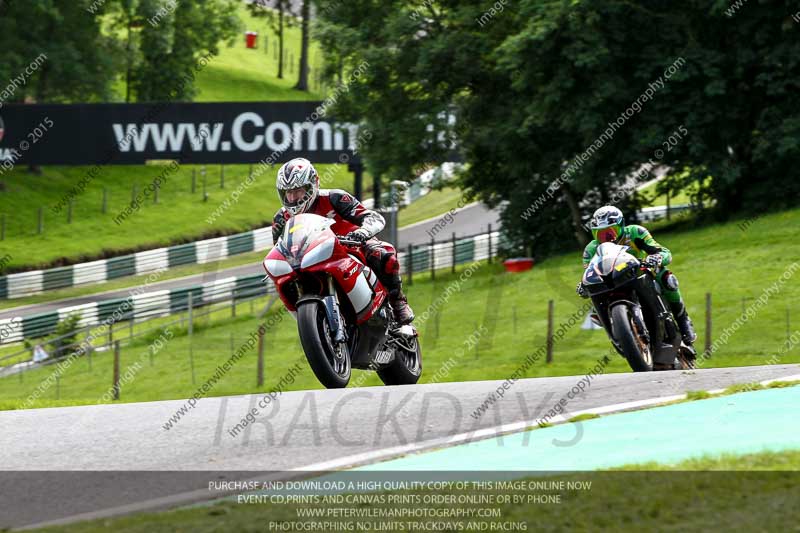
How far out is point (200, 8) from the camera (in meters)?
61.5

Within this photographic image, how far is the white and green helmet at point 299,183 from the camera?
10.1 m

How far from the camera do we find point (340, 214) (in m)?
10.4

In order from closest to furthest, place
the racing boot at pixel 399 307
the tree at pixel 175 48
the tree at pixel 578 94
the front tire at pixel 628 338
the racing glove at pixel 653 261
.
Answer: the racing boot at pixel 399 307 < the front tire at pixel 628 338 < the racing glove at pixel 653 261 < the tree at pixel 578 94 < the tree at pixel 175 48

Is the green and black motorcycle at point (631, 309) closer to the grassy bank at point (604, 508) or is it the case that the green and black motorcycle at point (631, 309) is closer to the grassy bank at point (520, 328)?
the grassy bank at point (520, 328)

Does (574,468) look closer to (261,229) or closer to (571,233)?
(571,233)

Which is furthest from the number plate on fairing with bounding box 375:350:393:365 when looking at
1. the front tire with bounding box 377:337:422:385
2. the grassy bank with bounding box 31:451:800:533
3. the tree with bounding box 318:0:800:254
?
the tree with bounding box 318:0:800:254

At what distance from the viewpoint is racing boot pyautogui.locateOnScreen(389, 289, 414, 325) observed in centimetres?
1095

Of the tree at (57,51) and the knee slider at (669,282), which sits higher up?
the tree at (57,51)

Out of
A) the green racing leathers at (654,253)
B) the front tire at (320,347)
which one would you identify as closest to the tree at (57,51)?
the green racing leathers at (654,253)

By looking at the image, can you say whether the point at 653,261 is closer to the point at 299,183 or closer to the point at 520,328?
the point at 299,183

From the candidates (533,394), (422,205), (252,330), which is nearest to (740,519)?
(533,394)

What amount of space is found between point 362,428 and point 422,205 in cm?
5087

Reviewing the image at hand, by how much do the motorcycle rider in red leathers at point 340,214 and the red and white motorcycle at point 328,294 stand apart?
0.68 ft

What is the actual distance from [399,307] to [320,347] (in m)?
1.69
